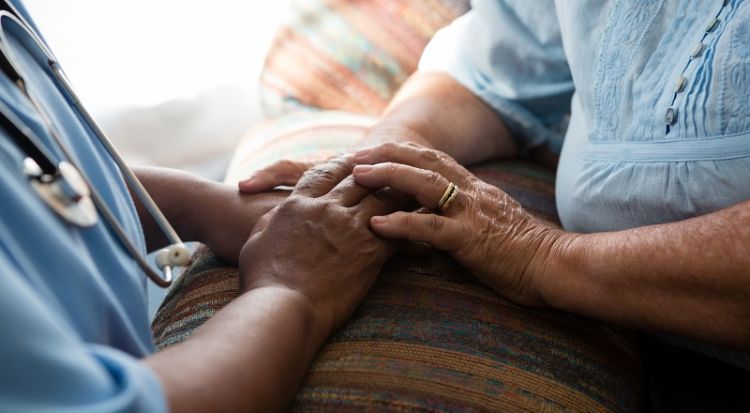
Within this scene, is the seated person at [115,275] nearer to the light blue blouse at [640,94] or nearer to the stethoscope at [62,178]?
the stethoscope at [62,178]

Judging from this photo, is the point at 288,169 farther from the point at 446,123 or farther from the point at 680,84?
the point at 680,84

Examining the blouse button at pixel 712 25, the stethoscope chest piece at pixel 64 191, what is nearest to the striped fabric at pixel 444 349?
the stethoscope chest piece at pixel 64 191

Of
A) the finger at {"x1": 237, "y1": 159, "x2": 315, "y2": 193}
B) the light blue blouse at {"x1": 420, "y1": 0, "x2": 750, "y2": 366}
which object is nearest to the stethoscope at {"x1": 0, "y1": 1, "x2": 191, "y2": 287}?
the finger at {"x1": 237, "y1": 159, "x2": 315, "y2": 193}

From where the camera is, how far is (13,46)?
Answer: 2.01 ft

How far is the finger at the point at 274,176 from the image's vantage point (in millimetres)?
868

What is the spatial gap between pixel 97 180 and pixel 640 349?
2.25 ft

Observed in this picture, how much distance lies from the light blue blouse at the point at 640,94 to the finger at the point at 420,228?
0.20m

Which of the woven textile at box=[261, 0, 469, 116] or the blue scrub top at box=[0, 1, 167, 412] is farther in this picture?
the woven textile at box=[261, 0, 469, 116]

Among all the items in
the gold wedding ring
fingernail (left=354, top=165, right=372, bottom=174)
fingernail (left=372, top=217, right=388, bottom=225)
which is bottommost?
the gold wedding ring

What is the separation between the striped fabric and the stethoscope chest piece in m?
0.25

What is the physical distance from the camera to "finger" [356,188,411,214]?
2.57ft

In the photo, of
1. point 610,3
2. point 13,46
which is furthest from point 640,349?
point 13,46

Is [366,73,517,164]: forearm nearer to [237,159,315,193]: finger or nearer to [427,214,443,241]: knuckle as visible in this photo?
[237,159,315,193]: finger

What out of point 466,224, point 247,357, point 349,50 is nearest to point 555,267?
point 466,224
